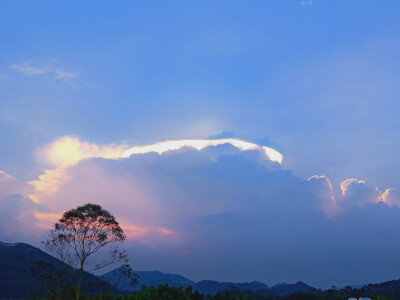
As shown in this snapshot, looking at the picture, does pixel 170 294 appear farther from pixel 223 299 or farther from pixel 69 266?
pixel 69 266

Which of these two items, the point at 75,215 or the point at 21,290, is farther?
the point at 21,290

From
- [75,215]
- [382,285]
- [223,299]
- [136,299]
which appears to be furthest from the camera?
[382,285]

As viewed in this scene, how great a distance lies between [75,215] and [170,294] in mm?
16535

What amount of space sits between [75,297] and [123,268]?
40.6 feet

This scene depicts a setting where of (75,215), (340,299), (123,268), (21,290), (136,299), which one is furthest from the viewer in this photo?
(21,290)

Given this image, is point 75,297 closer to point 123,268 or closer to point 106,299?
point 106,299

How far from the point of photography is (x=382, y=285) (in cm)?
15525

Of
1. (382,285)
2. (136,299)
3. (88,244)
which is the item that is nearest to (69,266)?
(88,244)

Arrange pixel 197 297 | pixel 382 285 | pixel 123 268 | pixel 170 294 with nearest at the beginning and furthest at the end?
1. pixel 170 294
2. pixel 197 297
3. pixel 123 268
4. pixel 382 285

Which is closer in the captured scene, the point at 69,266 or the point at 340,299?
the point at 69,266

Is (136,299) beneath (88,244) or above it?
Answer: beneath

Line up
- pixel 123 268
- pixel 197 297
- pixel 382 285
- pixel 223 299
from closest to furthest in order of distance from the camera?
pixel 197 297
pixel 223 299
pixel 123 268
pixel 382 285

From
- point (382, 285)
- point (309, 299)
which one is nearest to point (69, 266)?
point (309, 299)

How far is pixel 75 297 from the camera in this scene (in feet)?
171
